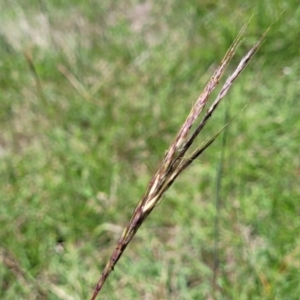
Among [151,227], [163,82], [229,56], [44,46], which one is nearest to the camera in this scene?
[229,56]

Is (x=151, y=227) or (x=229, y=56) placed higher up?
(x=151, y=227)

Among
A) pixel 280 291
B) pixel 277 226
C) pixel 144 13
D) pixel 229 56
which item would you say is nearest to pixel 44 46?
pixel 144 13

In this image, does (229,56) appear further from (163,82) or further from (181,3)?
(181,3)

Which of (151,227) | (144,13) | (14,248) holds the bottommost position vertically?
(14,248)

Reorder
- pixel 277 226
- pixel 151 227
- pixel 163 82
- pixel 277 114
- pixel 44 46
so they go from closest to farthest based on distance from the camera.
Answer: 1. pixel 277 226
2. pixel 151 227
3. pixel 277 114
4. pixel 163 82
5. pixel 44 46

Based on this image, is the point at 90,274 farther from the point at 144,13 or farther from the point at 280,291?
the point at 144,13

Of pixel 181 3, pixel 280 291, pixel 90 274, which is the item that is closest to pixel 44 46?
pixel 181 3

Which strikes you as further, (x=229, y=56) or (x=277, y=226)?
(x=277, y=226)
